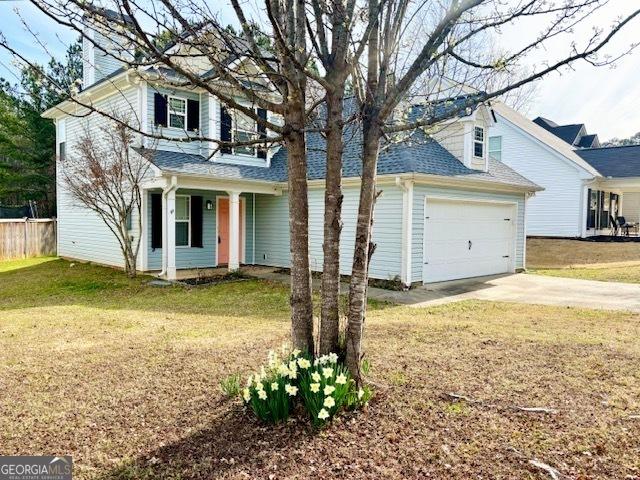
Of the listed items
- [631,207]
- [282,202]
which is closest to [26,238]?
[282,202]

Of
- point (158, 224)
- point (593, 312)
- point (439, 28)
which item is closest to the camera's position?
point (439, 28)

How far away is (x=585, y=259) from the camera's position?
59.8ft

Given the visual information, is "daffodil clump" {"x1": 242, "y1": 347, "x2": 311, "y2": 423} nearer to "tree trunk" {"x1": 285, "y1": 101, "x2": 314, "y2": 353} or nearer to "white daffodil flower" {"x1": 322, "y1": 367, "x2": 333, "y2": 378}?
"white daffodil flower" {"x1": 322, "y1": 367, "x2": 333, "y2": 378}

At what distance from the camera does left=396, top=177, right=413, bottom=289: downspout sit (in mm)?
11734

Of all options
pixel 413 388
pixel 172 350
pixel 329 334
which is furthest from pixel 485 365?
pixel 172 350

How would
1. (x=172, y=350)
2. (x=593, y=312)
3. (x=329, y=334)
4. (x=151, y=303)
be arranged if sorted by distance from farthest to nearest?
1. (x=151, y=303)
2. (x=593, y=312)
3. (x=172, y=350)
4. (x=329, y=334)

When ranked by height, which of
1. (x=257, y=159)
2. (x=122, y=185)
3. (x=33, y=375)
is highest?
(x=257, y=159)

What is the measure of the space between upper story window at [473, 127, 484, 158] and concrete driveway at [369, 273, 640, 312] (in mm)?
3641

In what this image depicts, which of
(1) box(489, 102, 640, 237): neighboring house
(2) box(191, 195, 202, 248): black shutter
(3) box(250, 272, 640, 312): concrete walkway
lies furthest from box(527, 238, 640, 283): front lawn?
(2) box(191, 195, 202, 248): black shutter

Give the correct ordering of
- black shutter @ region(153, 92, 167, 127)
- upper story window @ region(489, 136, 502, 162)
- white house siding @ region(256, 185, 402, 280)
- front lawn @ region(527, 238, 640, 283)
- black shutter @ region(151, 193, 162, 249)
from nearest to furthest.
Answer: white house siding @ region(256, 185, 402, 280) → black shutter @ region(153, 92, 167, 127) → black shutter @ region(151, 193, 162, 249) → front lawn @ region(527, 238, 640, 283) → upper story window @ region(489, 136, 502, 162)

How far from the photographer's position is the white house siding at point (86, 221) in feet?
48.7

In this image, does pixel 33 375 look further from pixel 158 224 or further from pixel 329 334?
pixel 158 224

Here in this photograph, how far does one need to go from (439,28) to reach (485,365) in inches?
137

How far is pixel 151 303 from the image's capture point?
1010 centimetres
